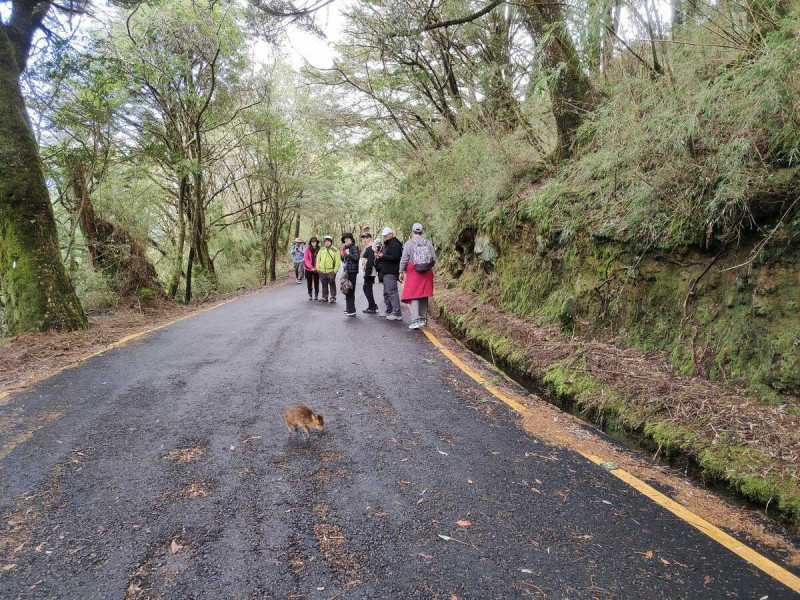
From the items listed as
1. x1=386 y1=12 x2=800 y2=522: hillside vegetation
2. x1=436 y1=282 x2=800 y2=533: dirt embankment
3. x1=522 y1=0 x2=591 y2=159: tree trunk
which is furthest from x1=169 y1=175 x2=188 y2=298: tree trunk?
x1=436 y1=282 x2=800 y2=533: dirt embankment

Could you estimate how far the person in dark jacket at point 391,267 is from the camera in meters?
10.1

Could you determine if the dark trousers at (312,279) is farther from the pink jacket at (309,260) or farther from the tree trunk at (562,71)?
the tree trunk at (562,71)

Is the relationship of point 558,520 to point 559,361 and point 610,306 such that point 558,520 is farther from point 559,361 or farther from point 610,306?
point 610,306

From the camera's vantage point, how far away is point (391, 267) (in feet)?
33.6

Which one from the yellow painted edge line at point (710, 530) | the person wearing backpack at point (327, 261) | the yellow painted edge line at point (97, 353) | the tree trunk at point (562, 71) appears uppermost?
the tree trunk at point (562, 71)

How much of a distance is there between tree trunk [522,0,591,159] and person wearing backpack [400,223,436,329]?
308 cm

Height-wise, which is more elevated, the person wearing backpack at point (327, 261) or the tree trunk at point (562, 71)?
the tree trunk at point (562, 71)

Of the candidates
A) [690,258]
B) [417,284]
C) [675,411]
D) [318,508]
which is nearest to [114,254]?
[417,284]

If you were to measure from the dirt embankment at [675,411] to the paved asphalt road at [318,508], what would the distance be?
67 cm

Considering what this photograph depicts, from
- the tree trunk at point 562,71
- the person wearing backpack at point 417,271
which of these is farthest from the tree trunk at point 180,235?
the tree trunk at point 562,71

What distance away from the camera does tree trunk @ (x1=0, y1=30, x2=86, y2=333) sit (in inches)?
293

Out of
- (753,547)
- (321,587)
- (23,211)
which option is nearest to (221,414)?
(321,587)

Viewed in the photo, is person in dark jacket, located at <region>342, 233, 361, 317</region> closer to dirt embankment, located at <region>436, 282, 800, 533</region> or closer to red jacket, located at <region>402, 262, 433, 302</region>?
red jacket, located at <region>402, 262, 433, 302</region>

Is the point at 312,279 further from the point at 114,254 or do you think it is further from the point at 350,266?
the point at 114,254
